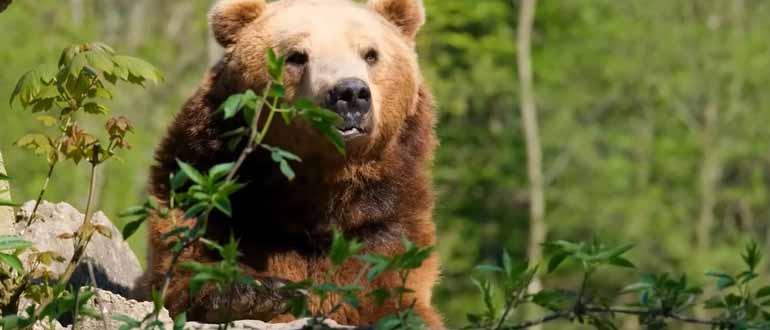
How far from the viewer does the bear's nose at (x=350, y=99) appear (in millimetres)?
7098

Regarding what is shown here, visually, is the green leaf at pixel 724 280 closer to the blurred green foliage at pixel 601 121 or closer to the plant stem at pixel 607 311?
the plant stem at pixel 607 311

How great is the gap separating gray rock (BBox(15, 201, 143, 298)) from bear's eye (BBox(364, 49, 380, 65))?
5.51 feet

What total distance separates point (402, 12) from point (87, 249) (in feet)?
6.54

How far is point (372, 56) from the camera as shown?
7691 millimetres

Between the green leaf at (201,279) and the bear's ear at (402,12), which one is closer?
the green leaf at (201,279)

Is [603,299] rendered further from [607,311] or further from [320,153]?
[320,153]

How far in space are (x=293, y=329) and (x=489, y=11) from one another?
33.1 meters

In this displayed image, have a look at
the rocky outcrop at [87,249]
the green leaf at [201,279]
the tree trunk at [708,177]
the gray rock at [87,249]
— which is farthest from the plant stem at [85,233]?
the tree trunk at [708,177]

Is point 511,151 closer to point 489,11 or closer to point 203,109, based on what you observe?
point 489,11

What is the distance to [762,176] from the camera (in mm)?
41031

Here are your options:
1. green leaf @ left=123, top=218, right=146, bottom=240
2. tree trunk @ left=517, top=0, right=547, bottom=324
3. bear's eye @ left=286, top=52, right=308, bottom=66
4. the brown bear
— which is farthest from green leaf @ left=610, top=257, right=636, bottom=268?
tree trunk @ left=517, top=0, right=547, bottom=324

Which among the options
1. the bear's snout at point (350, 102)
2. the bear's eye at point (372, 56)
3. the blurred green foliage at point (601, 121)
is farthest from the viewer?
the blurred green foliage at point (601, 121)

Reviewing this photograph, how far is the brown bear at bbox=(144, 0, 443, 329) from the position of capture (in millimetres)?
7246

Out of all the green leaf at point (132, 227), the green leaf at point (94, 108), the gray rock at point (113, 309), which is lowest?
the gray rock at point (113, 309)
